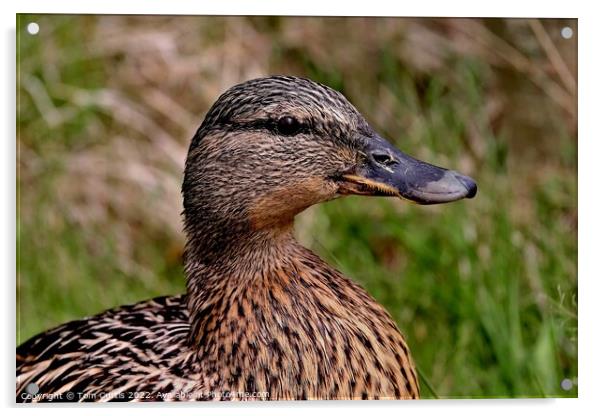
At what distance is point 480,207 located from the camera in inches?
117

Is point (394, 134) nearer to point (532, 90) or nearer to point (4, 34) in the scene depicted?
point (532, 90)

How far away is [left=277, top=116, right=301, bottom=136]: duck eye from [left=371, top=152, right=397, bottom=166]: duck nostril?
153 millimetres

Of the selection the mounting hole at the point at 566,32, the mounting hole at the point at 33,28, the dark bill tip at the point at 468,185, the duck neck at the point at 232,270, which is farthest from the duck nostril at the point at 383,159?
the mounting hole at the point at 33,28

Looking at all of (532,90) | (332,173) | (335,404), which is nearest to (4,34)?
(332,173)

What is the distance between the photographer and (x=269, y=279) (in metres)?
2.25

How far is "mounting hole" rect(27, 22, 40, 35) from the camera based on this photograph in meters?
2.63

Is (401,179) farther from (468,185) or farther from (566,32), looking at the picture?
(566,32)

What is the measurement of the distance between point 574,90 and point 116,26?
1.15 metres

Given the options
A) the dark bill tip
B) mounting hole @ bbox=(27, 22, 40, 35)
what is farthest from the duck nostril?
mounting hole @ bbox=(27, 22, 40, 35)

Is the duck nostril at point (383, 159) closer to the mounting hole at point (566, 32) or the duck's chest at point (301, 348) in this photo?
the duck's chest at point (301, 348)

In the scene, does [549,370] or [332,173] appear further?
[549,370]

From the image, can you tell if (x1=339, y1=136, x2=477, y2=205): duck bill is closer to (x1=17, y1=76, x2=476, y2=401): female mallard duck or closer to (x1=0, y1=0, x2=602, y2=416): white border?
(x1=17, y1=76, x2=476, y2=401): female mallard duck

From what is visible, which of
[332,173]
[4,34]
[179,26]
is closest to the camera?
[332,173]
